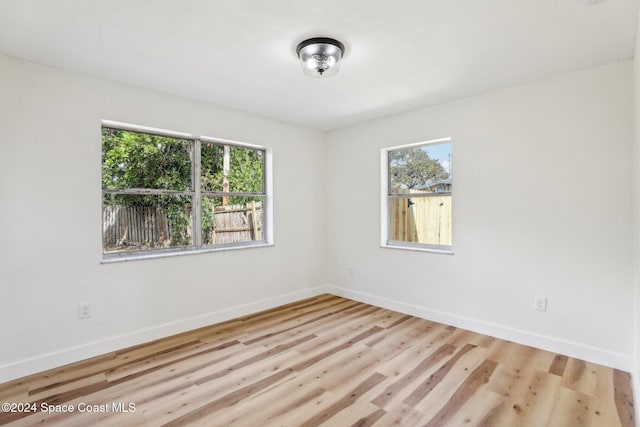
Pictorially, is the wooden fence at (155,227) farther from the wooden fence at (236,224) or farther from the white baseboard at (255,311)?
the white baseboard at (255,311)

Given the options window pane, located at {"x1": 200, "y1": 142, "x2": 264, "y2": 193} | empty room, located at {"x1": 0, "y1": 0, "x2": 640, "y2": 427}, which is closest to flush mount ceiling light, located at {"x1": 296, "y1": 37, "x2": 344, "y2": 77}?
empty room, located at {"x1": 0, "y1": 0, "x2": 640, "y2": 427}

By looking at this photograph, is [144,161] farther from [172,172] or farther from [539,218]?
[539,218]

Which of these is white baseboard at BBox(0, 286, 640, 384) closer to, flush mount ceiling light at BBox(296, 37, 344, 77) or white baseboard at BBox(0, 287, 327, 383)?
white baseboard at BBox(0, 287, 327, 383)

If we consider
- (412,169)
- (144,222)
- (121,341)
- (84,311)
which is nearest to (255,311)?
(121,341)

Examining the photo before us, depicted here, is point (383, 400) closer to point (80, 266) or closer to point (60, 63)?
point (80, 266)

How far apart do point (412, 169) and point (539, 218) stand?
1464mm

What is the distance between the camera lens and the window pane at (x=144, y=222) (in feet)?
9.71

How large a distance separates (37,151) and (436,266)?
12.4 ft

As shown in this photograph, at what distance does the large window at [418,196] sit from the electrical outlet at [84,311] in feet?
10.3

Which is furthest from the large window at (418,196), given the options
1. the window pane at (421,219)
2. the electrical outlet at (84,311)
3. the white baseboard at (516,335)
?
the electrical outlet at (84,311)

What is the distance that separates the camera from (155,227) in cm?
324

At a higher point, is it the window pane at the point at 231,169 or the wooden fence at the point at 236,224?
the window pane at the point at 231,169

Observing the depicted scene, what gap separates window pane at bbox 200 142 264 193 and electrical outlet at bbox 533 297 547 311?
A: 3156 millimetres

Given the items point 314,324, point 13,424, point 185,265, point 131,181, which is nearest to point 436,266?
point 314,324
